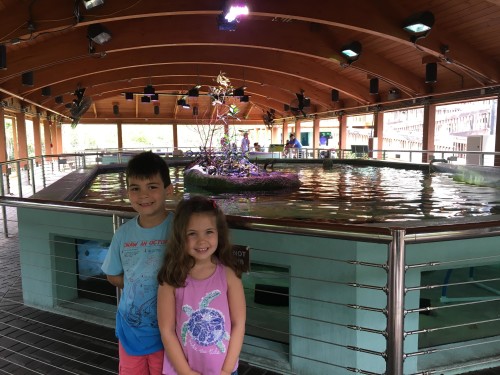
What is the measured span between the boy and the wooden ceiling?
5.67 metres

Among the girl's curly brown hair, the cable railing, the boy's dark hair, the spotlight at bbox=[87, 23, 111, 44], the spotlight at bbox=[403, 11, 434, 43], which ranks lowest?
the cable railing

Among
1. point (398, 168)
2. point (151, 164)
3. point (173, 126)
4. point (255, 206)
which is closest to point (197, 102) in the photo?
point (173, 126)

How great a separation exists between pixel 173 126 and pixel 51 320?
2092 cm

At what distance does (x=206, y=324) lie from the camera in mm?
1354

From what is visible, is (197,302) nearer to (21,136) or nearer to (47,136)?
(21,136)

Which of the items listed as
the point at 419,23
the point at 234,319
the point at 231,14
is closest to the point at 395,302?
the point at 234,319

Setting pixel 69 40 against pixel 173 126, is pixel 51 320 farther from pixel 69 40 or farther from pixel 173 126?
pixel 173 126

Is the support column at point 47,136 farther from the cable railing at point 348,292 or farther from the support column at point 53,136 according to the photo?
the cable railing at point 348,292

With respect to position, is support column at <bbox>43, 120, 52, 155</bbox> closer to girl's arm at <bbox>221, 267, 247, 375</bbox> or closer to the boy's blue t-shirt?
the boy's blue t-shirt

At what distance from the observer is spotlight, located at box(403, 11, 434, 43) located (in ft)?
22.1

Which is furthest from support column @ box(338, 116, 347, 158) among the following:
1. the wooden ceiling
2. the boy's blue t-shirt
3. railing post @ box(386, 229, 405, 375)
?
the boy's blue t-shirt

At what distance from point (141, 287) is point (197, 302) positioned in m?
0.24

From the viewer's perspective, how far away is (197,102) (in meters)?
22.7

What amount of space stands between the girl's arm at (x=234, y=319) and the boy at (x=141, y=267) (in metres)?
0.27
